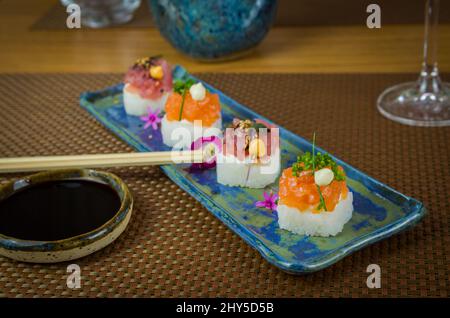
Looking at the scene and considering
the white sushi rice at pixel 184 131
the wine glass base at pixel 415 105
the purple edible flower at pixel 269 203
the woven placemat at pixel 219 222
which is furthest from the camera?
the wine glass base at pixel 415 105

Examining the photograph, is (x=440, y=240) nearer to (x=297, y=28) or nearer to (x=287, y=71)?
(x=287, y=71)

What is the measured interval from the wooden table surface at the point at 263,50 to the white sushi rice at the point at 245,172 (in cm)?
59

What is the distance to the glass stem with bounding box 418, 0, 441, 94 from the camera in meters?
1.46

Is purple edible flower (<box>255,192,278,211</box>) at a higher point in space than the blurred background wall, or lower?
lower

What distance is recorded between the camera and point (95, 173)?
1148mm

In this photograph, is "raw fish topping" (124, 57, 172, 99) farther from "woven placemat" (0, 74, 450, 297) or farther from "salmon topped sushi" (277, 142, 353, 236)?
"salmon topped sushi" (277, 142, 353, 236)

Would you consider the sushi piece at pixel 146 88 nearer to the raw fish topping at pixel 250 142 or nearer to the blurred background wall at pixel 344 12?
the raw fish topping at pixel 250 142

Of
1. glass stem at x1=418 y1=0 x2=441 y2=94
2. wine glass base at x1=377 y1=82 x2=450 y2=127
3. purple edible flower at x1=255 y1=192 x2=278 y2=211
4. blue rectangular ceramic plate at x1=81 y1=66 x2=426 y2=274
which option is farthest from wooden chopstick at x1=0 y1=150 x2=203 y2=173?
glass stem at x1=418 y1=0 x2=441 y2=94

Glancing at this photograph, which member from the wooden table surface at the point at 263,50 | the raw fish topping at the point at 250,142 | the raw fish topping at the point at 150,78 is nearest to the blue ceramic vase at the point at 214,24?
the wooden table surface at the point at 263,50

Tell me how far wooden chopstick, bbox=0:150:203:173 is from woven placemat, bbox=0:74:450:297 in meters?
0.04

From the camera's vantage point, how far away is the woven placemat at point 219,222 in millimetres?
987

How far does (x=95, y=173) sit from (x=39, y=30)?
1.03 m

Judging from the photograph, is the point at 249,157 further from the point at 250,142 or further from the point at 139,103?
the point at 139,103

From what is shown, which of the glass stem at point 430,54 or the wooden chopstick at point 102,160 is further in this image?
the glass stem at point 430,54
